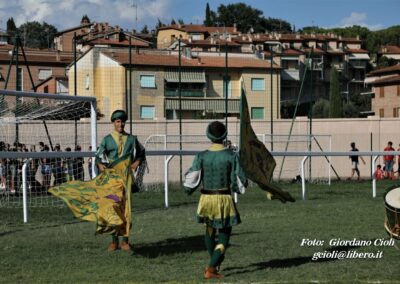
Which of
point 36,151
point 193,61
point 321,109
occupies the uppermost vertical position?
point 193,61

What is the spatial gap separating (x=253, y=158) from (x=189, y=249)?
2.45 metres

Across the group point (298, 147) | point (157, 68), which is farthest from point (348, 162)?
point (157, 68)

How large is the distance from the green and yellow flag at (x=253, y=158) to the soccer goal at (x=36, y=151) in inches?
224

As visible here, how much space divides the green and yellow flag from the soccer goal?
18.6 ft

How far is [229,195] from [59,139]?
17301 millimetres

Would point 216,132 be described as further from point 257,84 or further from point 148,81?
point 148,81

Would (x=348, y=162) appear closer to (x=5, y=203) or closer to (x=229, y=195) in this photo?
(x=5, y=203)

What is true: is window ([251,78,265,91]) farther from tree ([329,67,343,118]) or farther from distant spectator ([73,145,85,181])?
distant spectator ([73,145,85,181])

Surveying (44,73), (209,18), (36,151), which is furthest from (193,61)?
(209,18)

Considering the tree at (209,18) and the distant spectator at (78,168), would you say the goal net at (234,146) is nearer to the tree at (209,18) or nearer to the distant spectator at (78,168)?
the distant spectator at (78,168)

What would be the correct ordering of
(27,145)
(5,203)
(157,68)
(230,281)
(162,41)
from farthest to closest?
(162,41), (157,68), (27,145), (5,203), (230,281)

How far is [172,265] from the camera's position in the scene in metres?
9.57

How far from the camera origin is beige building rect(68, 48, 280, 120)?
37656mm

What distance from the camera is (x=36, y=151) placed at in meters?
20.9
